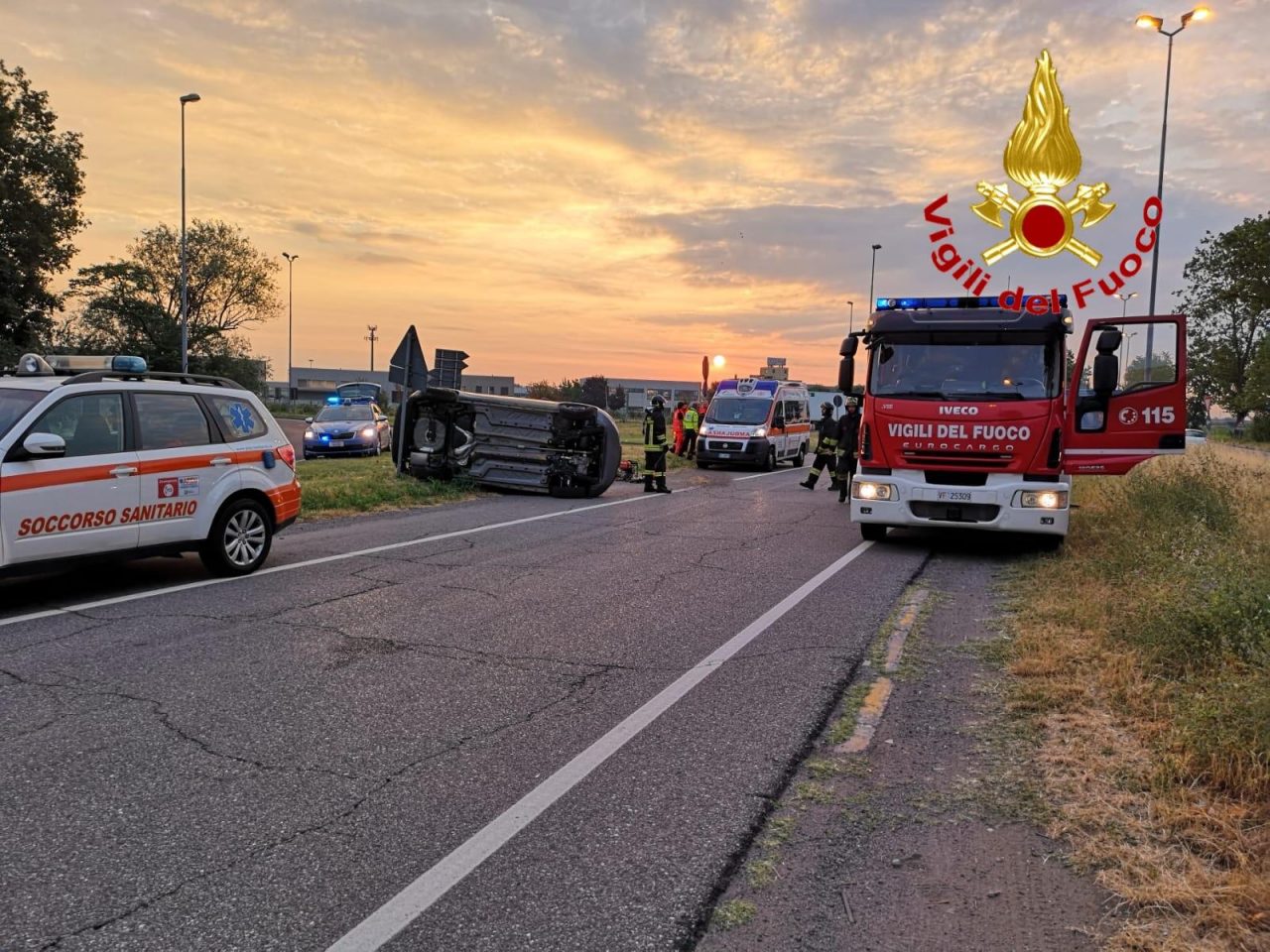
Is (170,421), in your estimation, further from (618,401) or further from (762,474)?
(618,401)

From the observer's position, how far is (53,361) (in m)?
7.27

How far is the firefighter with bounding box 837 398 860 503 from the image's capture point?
14680 mm

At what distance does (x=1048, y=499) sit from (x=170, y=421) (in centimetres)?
830

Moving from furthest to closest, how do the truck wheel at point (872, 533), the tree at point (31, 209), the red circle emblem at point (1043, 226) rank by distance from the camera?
the tree at point (31, 209) → the red circle emblem at point (1043, 226) → the truck wheel at point (872, 533)

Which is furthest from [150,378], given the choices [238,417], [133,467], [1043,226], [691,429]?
[691,429]

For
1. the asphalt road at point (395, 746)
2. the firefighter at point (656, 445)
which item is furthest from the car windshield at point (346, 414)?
the asphalt road at point (395, 746)

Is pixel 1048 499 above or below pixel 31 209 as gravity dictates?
below

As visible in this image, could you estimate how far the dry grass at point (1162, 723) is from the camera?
2.81 meters

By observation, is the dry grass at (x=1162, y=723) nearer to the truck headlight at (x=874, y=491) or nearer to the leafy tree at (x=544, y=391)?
the truck headlight at (x=874, y=491)

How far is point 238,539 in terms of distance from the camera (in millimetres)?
7719

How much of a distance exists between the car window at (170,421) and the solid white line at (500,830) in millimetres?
4752

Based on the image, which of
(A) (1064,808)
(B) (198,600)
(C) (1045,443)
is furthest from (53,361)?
(C) (1045,443)

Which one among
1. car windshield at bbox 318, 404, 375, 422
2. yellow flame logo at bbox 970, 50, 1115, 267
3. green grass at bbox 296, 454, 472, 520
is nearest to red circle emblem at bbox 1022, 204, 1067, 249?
yellow flame logo at bbox 970, 50, 1115, 267

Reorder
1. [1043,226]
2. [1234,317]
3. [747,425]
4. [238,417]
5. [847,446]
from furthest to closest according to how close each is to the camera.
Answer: [1234,317] → [747,425] → [847,446] → [1043,226] → [238,417]
